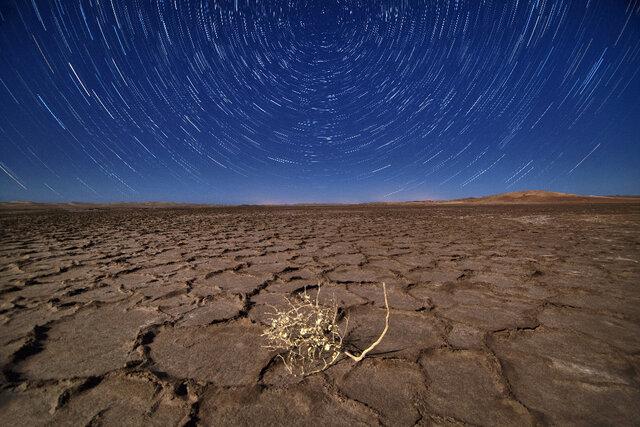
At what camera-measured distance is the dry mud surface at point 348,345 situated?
Answer: 104cm

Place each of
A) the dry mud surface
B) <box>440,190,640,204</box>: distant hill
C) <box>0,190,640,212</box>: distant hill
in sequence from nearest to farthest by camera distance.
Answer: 1. the dry mud surface
2. <box>0,190,640,212</box>: distant hill
3. <box>440,190,640,204</box>: distant hill

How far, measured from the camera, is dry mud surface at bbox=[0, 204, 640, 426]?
3.40 feet

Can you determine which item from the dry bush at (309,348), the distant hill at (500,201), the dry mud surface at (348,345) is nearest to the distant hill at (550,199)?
the distant hill at (500,201)

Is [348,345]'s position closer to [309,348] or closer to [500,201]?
[309,348]

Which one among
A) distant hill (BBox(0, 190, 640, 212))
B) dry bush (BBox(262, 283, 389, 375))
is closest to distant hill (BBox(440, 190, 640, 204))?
distant hill (BBox(0, 190, 640, 212))

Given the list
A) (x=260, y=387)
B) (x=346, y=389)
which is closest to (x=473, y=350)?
(x=346, y=389)

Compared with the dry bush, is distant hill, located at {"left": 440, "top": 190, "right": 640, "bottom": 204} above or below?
above

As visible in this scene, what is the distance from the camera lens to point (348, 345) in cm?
146

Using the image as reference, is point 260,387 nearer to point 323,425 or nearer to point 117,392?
point 323,425

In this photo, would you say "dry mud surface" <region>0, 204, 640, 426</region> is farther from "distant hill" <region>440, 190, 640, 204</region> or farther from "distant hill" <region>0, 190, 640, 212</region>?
"distant hill" <region>440, 190, 640, 204</region>

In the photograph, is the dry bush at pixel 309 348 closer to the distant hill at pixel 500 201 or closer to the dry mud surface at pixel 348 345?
the dry mud surface at pixel 348 345

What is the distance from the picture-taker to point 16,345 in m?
1.47

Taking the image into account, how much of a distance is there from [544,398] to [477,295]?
1.12 metres

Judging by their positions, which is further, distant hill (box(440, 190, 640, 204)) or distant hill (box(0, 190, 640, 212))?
distant hill (box(440, 190, 640, 204))
